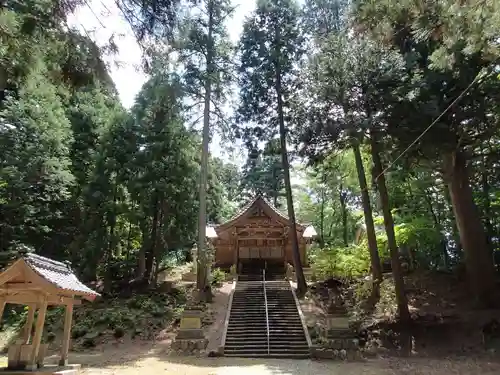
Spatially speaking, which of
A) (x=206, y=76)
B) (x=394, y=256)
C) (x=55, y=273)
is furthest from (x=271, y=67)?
(x=55, y=273)

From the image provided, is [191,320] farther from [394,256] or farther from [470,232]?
[470,232]

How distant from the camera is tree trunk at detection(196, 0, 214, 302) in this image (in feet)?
53.6

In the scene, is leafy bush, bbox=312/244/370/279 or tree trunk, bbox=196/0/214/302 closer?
tree trunk, bbox=196/0/214/302

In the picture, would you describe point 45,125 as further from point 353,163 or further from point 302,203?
point 302,203

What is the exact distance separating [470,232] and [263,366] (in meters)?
7.75

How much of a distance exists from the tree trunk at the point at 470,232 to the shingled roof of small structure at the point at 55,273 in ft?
35.5

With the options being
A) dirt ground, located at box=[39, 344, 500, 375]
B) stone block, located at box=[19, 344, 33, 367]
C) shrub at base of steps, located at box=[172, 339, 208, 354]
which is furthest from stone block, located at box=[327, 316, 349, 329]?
stone block, located at box=[19, 344, 33, 367]

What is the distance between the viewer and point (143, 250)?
750 inches

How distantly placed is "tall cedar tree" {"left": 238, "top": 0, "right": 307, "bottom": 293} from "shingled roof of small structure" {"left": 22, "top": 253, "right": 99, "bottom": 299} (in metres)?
10.6

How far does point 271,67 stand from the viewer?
59.4 ft

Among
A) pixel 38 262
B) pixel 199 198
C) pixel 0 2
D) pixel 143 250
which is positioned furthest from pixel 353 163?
pixel 0 2

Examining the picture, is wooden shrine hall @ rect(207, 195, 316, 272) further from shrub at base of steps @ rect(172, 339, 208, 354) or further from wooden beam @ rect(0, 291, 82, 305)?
wooden beam @ rect(0, 291, 82, 305)

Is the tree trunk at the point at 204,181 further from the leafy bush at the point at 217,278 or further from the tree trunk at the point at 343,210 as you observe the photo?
the tree trunk at the point at 343,210

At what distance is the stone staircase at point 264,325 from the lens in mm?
12031
